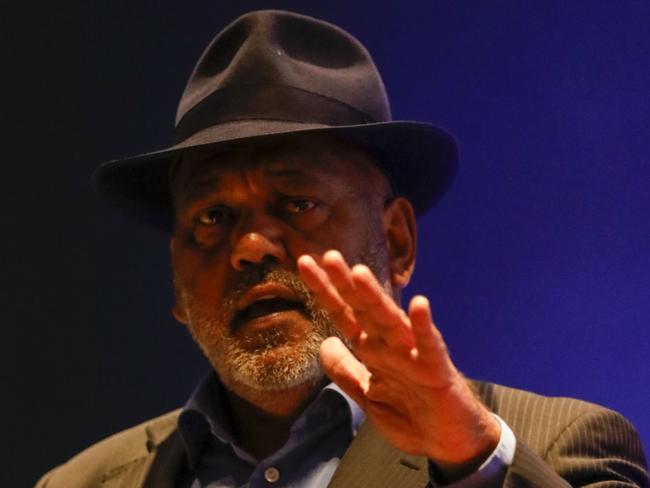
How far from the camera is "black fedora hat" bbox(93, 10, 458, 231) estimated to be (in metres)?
1.64

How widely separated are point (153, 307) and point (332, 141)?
67 cm

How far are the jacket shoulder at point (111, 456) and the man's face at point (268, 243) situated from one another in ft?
0.70

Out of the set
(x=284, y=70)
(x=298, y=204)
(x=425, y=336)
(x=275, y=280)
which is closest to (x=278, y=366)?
(x=275, y=280)

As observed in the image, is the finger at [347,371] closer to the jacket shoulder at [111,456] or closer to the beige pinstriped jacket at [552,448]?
the beige pinstriped jacket at [552,448]

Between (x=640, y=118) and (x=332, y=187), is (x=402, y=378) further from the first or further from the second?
(x=640, y=118)

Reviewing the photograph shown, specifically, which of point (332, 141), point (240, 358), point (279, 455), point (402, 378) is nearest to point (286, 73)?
point (332, 141)

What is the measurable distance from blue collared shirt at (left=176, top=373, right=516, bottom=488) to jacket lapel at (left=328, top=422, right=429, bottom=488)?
0.21ft

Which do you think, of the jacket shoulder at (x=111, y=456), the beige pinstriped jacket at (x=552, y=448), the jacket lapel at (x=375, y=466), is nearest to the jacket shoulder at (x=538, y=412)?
the beige pinstriped jacket at (x=552, y=448)

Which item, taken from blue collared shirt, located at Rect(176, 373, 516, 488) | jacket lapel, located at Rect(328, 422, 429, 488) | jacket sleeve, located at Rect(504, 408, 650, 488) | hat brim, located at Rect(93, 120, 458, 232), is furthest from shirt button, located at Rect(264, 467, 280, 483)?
hat brim, located at Rect(93, 120, 458, 232)

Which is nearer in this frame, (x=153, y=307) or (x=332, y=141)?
(x=332, y=141)

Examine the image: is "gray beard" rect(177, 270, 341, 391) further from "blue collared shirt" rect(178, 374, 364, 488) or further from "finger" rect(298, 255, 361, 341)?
"finger" rect(298, 255, 361, 341)

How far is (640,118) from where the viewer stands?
1834 millimetres

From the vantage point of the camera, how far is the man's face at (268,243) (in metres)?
1.55

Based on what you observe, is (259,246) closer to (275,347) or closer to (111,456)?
(275,347)
